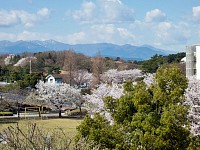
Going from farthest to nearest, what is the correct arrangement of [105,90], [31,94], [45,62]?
[45,62], [31,94], [105,90]

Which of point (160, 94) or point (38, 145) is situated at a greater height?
point (160, 94)

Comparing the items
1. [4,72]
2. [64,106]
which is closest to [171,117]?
[64,106]

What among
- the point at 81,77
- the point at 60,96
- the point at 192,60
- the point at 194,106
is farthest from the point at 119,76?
the point at 194,106

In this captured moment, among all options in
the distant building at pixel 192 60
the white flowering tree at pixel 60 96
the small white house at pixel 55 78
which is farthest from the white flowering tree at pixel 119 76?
the distant building at pixel 192 60

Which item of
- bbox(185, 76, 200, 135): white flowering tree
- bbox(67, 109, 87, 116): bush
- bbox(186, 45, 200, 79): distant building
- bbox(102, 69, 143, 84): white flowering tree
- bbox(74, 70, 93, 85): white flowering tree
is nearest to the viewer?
bbox(185, 76, 200, 135): white flowering tree

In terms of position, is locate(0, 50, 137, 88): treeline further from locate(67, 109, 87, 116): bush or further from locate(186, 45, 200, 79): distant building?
locate(186, 45, 200, 79): distant building

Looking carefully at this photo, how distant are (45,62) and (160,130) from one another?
79.2m

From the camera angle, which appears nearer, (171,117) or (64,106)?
(171,117)

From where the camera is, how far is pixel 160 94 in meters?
10.6

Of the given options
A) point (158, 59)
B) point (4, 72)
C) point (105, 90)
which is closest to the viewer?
point (105, 90)

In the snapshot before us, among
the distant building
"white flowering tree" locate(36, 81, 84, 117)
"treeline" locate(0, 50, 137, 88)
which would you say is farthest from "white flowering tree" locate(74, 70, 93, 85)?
the distant building

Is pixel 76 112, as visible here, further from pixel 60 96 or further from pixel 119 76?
pixel 119 76

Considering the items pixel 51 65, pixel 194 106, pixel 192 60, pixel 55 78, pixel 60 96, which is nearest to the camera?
pixel 194 106

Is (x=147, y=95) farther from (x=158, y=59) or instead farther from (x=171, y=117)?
(x=158, y=59)
